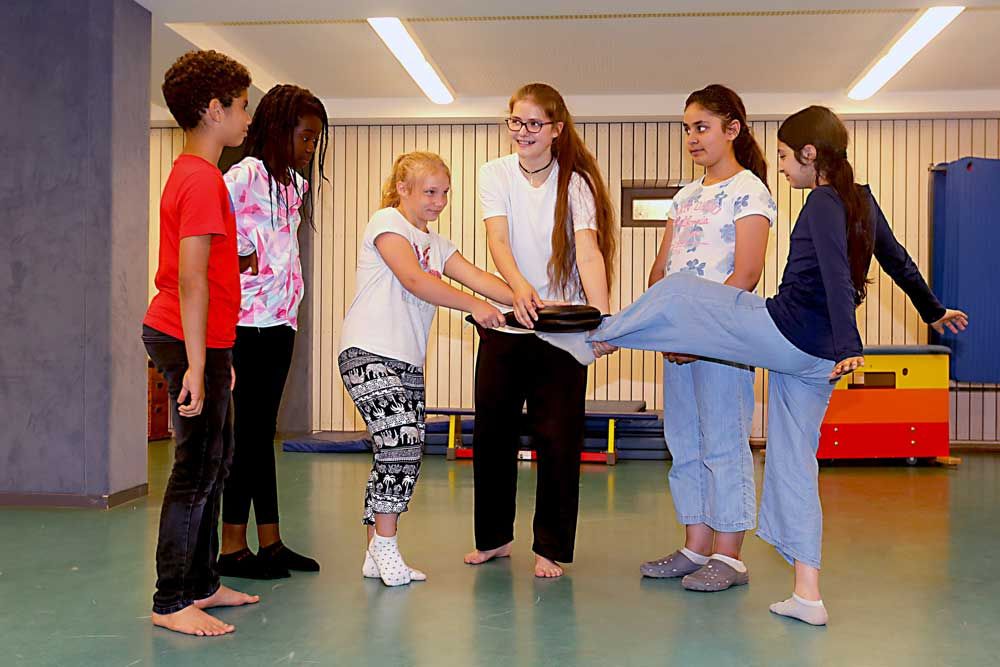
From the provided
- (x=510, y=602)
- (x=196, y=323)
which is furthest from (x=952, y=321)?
(x=196, y=323)

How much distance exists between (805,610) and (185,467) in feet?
6.10

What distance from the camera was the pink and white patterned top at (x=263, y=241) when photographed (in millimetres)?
3252

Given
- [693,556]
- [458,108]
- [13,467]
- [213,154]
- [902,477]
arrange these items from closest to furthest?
[213,154] < [693,556] < [13,467] < [902,477] < [458,108]

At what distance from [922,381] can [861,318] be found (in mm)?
1485

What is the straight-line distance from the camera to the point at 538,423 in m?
3.53

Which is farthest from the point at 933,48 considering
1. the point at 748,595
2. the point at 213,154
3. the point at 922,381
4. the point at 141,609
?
the point at 141,609

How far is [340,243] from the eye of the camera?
30.1 feet

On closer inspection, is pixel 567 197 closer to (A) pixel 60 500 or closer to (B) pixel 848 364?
(B) pixel 848 364

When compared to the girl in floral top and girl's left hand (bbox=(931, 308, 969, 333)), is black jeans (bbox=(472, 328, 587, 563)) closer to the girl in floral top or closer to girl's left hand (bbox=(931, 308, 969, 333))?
the girl in floral top

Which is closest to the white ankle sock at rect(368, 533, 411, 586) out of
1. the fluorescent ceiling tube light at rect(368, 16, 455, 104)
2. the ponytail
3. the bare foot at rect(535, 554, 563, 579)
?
the bare foot at rect(535, 554, 563, 579)

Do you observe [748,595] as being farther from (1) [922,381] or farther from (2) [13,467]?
(1) [922,381]

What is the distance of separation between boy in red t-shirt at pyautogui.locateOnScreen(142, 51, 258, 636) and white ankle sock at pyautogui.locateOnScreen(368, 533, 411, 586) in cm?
64

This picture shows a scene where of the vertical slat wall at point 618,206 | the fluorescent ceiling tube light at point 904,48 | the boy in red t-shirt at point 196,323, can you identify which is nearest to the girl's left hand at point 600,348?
the boy in red t-shirt at point 196,323

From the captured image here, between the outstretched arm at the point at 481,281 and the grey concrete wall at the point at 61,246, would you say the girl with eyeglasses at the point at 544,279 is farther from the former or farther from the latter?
the grey concrete wall at the point at 61,246
